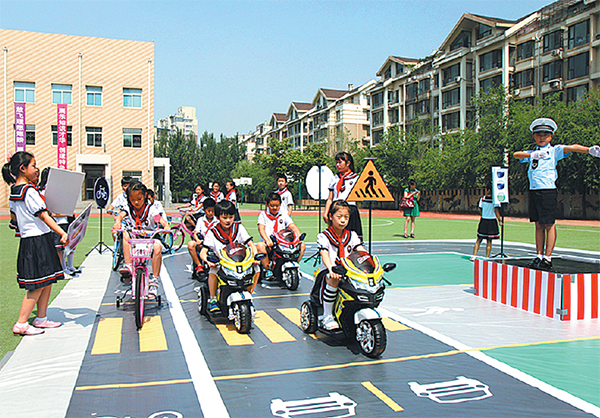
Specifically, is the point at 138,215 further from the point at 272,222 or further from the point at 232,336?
the point at 232,336

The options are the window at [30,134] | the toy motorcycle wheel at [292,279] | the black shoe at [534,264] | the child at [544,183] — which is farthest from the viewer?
the window at [30,134]

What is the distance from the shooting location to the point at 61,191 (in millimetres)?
5945

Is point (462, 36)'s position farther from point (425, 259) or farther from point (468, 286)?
point (468, 286)

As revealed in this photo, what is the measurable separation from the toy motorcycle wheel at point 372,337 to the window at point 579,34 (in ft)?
125

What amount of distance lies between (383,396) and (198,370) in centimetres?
168

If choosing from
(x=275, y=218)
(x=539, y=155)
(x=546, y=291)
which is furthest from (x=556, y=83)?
(x=546, y=291)

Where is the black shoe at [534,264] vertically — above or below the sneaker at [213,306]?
above

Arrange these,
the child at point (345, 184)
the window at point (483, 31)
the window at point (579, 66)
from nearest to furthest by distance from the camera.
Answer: the child at point (345, 184)
the window at point (579, 66)
the window at point (483, 31)

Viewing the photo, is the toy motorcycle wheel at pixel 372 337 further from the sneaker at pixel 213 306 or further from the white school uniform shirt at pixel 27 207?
the white school uniform shirt at pixel 27 207

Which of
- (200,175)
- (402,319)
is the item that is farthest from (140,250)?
(200,175)

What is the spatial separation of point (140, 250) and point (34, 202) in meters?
1.26

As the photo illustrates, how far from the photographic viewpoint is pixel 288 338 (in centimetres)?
547

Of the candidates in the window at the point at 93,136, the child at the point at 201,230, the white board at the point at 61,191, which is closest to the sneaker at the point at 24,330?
the white board at the point at 61,191

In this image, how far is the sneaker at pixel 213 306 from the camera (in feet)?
20.4
